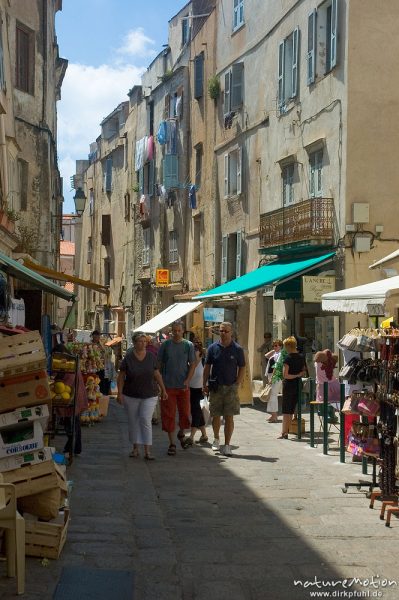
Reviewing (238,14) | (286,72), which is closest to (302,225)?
(286,72)

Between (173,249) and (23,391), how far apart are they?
100 ft

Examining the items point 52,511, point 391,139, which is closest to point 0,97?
point 391,139

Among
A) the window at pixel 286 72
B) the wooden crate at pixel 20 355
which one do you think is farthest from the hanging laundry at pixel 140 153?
the wooden crate at pixel 20 355

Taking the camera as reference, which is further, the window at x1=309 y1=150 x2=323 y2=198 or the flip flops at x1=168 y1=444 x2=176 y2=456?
the window at x1=309 y1=150 x2=323 y2=198

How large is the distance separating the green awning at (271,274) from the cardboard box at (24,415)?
14045mm

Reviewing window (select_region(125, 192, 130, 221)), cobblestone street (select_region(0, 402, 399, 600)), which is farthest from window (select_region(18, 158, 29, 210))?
window (select_region(125, 192, 130, 221))

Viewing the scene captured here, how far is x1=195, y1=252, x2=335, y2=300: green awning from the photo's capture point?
21.0 metres

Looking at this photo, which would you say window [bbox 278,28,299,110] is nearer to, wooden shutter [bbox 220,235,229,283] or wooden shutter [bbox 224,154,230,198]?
wooden shutter [bbox 224,154,230,198]

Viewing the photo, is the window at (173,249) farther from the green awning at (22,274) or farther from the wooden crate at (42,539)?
the wooden crate at (42,539)

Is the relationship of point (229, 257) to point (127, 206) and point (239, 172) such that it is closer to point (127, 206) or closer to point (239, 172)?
point (239, 172)

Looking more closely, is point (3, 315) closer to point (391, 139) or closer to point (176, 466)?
point (176, 466)

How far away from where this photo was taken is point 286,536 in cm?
753

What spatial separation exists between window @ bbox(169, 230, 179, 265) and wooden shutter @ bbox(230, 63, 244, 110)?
31.1 ft

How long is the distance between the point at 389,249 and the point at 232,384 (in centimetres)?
883
